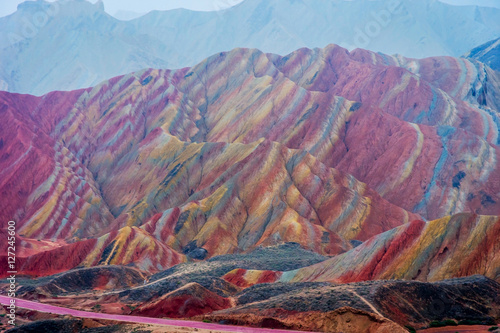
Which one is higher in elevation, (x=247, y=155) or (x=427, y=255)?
(x=427, y=255)

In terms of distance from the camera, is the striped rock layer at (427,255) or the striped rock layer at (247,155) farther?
the striped rock layer at (247,155)

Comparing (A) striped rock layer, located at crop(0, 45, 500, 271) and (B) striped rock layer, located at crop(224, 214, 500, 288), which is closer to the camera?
(B) striped rock layer, located at crop(224, 214, 500, 288)

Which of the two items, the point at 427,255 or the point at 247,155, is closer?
the point at 427,255

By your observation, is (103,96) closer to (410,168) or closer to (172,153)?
(172,153)

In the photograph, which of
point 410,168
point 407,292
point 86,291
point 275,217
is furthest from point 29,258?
point 410,168
